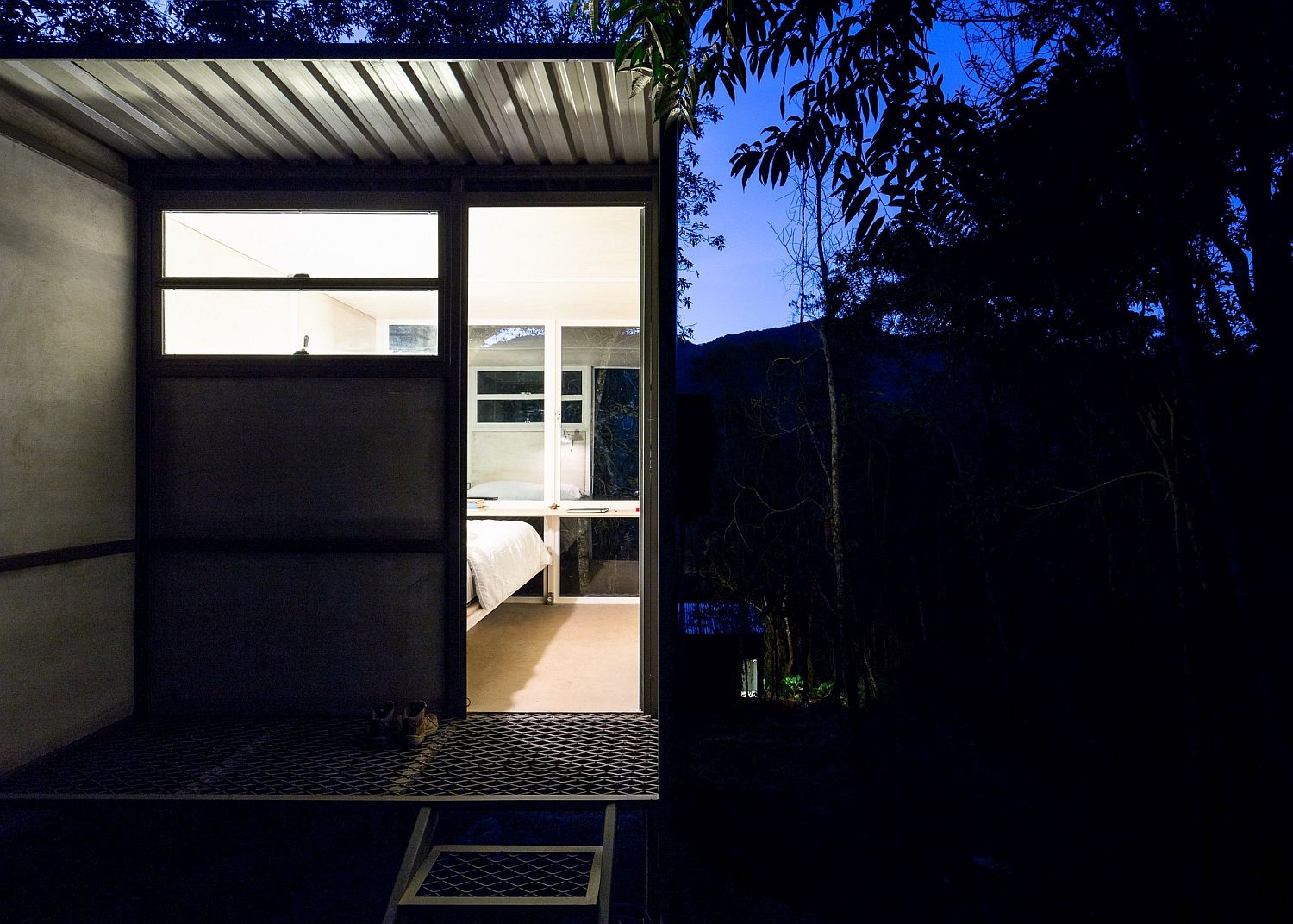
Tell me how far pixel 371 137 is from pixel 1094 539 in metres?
5.88

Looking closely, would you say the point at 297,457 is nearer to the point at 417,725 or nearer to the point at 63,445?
the point at 63,445

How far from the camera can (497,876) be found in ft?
7.79

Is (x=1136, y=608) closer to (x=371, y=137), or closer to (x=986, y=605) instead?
(x=986, y=605)

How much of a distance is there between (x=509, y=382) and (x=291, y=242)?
276 centimetres

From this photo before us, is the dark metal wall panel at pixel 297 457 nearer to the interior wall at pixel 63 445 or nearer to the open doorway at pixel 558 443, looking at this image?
the interior wall at pixel 63 445

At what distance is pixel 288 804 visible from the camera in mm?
2424

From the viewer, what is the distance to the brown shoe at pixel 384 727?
292 centimetres

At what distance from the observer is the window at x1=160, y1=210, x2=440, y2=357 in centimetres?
339

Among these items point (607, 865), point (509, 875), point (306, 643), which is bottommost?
point (509, 875)

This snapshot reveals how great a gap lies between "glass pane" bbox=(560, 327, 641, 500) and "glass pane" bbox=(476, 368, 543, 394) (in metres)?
0.32

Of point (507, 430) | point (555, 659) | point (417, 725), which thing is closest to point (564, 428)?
point (507, 430)

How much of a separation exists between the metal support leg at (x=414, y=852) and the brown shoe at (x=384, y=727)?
1.82 ft

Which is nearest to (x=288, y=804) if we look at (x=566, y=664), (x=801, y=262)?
(x=566, y=664)

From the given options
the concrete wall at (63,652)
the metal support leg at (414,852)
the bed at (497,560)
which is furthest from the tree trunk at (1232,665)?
the concrete wall at (63,652)
